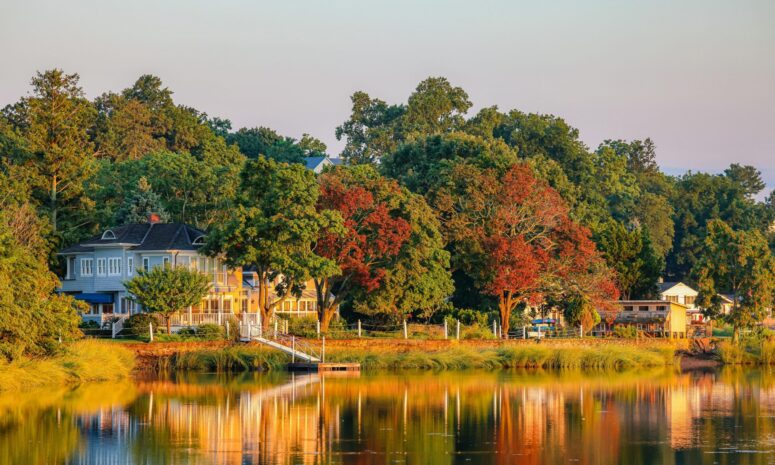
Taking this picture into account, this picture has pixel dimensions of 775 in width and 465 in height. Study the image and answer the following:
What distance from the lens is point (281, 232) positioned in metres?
66.5

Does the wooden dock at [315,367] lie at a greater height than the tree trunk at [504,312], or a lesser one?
lesser

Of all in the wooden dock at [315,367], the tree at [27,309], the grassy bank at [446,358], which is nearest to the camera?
the tree at [27,309]

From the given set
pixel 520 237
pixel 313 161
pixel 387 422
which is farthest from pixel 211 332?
pixel 313 161

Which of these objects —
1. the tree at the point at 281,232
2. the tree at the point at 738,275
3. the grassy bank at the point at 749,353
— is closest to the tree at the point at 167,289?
the tree at the point at 281,232

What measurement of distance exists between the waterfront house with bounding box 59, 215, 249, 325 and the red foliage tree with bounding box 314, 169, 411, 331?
6.99 meters

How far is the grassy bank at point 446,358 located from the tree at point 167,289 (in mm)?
3267

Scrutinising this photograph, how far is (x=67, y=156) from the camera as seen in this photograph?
277 feet

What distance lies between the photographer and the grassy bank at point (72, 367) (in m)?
51.5

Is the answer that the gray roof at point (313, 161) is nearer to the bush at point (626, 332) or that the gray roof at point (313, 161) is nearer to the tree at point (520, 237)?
the tree at point (520, 237)

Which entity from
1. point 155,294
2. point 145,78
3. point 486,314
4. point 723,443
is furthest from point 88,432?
point 145,78

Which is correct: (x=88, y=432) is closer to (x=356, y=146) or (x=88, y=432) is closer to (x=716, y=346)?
(x=716, y=346)

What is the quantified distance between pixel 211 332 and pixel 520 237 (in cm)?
1932

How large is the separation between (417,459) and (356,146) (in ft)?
347

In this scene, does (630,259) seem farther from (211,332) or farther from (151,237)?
(211,332)
